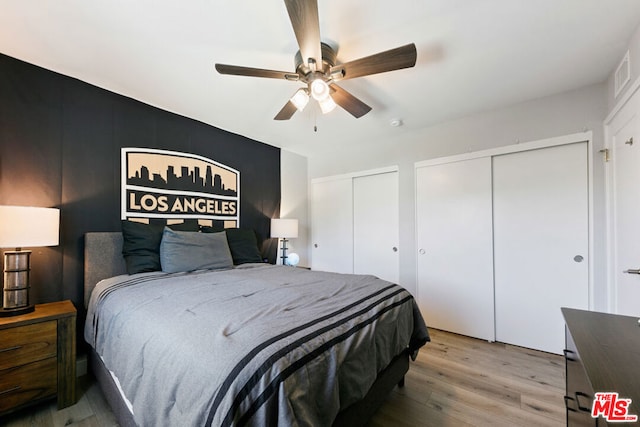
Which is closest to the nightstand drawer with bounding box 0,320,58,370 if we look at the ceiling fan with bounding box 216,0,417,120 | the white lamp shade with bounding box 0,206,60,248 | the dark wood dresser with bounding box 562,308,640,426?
the white lamp shade with bounding box 0,206,60,248

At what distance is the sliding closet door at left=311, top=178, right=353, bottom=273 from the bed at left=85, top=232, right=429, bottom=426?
6.41 feet

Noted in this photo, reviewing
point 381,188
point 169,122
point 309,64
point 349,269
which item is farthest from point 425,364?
point 169,122

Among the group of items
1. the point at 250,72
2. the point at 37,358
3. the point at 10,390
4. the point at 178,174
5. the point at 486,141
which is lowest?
the point at 10,390

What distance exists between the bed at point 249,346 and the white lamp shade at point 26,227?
49 centimetres

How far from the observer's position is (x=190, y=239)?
2369 millimetres

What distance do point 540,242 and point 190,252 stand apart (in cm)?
333

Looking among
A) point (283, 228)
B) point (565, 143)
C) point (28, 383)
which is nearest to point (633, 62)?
point (565, 143)

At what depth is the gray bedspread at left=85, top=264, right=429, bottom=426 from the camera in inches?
31.9

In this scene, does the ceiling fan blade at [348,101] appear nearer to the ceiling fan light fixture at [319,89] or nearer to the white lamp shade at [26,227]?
the ceiling fan light fixture at [319,89]

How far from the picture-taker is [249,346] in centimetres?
90

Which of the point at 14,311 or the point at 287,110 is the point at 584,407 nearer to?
the point at 287,110

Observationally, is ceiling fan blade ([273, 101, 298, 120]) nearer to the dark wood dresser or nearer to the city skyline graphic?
the city skyline graphic

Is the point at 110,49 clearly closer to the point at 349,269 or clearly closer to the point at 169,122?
the point at 169,122

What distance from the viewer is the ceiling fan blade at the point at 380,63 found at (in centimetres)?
144
